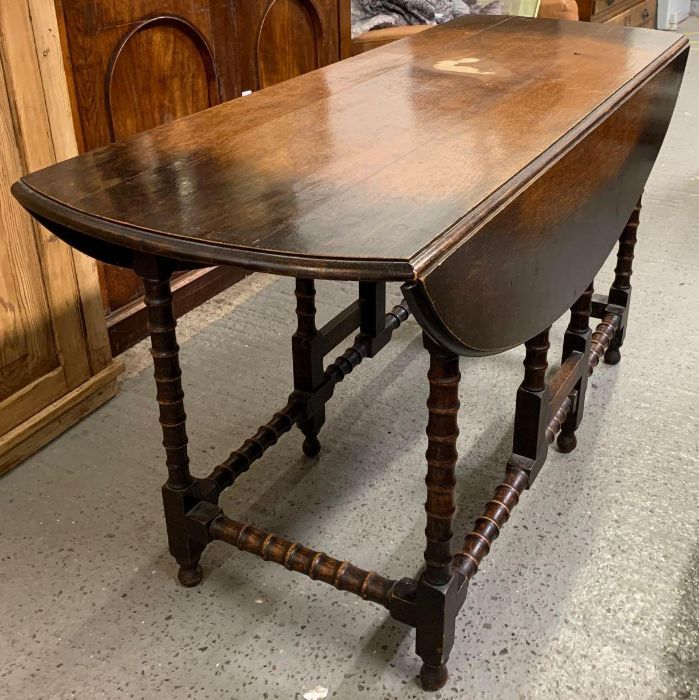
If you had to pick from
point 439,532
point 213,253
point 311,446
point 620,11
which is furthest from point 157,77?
point 620,11

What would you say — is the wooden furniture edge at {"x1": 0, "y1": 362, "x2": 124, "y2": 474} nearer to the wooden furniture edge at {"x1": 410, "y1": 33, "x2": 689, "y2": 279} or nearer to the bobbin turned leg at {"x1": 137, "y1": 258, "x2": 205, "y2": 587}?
the bobbin turned leg at {"x1": 137, "y1": 258, "x2": 205, "y2": 587}

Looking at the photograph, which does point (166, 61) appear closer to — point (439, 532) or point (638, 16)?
point (439, 532)

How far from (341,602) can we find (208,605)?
25 centimetres

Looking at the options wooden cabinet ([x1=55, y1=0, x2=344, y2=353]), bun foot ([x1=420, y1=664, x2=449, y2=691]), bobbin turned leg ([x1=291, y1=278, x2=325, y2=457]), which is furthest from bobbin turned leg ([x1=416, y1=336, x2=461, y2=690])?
wooden cabinet ([x1=55, y1=0, x2=344, y2=353])

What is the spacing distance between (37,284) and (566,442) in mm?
1267

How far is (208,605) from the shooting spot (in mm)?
1650

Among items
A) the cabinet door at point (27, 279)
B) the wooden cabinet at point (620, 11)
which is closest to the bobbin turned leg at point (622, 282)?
the cabinet door at point (27, 279)

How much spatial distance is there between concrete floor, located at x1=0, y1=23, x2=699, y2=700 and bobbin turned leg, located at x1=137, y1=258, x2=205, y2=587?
82 millimetres

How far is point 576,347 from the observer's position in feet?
6.39

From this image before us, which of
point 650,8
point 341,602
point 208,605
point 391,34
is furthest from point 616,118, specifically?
point 650,8

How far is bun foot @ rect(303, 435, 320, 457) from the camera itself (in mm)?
2051

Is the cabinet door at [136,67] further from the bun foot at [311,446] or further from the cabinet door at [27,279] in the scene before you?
the bun foot at [311,446]

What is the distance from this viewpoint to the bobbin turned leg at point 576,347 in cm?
192

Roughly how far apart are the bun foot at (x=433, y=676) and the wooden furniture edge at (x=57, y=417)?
1.09m
